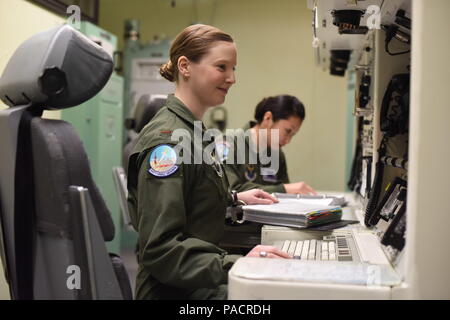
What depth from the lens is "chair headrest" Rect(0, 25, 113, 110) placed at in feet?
3.11

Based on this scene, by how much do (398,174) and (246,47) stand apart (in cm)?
336

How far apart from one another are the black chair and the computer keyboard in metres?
0.52

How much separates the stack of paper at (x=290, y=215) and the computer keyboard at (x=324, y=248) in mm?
85

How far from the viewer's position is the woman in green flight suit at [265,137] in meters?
2.55

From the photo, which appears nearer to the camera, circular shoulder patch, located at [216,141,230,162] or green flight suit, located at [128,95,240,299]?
green flight suit, located at [128,95,240,299]

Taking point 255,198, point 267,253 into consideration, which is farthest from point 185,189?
point 255,198

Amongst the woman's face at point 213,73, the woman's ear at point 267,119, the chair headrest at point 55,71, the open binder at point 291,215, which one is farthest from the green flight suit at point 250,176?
the chair headrest at point 55,71

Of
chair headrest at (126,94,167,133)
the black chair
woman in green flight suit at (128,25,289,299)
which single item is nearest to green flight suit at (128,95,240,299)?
woman in green flight suit at (128,25,289,299)

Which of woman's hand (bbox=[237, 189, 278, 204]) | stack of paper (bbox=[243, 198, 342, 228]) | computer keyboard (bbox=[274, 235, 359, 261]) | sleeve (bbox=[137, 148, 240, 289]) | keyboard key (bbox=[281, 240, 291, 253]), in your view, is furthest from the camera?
woman's hand (bbox=[237, 189, 278, 204])

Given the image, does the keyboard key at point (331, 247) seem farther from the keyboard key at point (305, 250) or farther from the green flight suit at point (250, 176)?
the green flight suit at point (250, 176)

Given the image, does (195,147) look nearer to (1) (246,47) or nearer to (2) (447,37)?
(2) (447,37)

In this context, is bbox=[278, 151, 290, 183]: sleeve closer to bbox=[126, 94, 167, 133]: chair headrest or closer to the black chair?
bbox=[126, 94, 167, 133]: chair headrest
